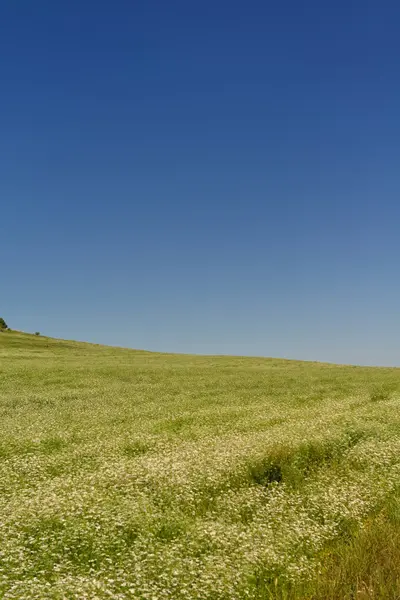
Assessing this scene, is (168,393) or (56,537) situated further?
(168,393)

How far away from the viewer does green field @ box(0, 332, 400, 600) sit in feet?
22.8

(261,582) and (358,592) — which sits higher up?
(358,592)

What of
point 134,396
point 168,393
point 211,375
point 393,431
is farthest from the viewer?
point 211,375

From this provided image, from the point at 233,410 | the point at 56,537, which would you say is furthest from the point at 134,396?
the point at 56,537

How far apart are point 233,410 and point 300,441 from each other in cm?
837

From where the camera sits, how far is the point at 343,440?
624 inches

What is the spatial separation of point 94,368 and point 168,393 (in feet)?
57.7

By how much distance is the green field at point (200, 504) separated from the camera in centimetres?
696

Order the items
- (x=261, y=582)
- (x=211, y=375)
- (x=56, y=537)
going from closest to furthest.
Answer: (x=261, y=582) → (x=56, y=537) → (x=211, y=375)

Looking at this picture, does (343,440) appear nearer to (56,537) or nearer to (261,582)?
(261,582)

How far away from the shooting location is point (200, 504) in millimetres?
10578

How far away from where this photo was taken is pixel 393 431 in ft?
55.0

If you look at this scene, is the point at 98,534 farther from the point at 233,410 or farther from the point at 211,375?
the point at 211,375

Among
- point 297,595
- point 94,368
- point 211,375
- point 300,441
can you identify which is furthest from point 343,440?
point 94,368
